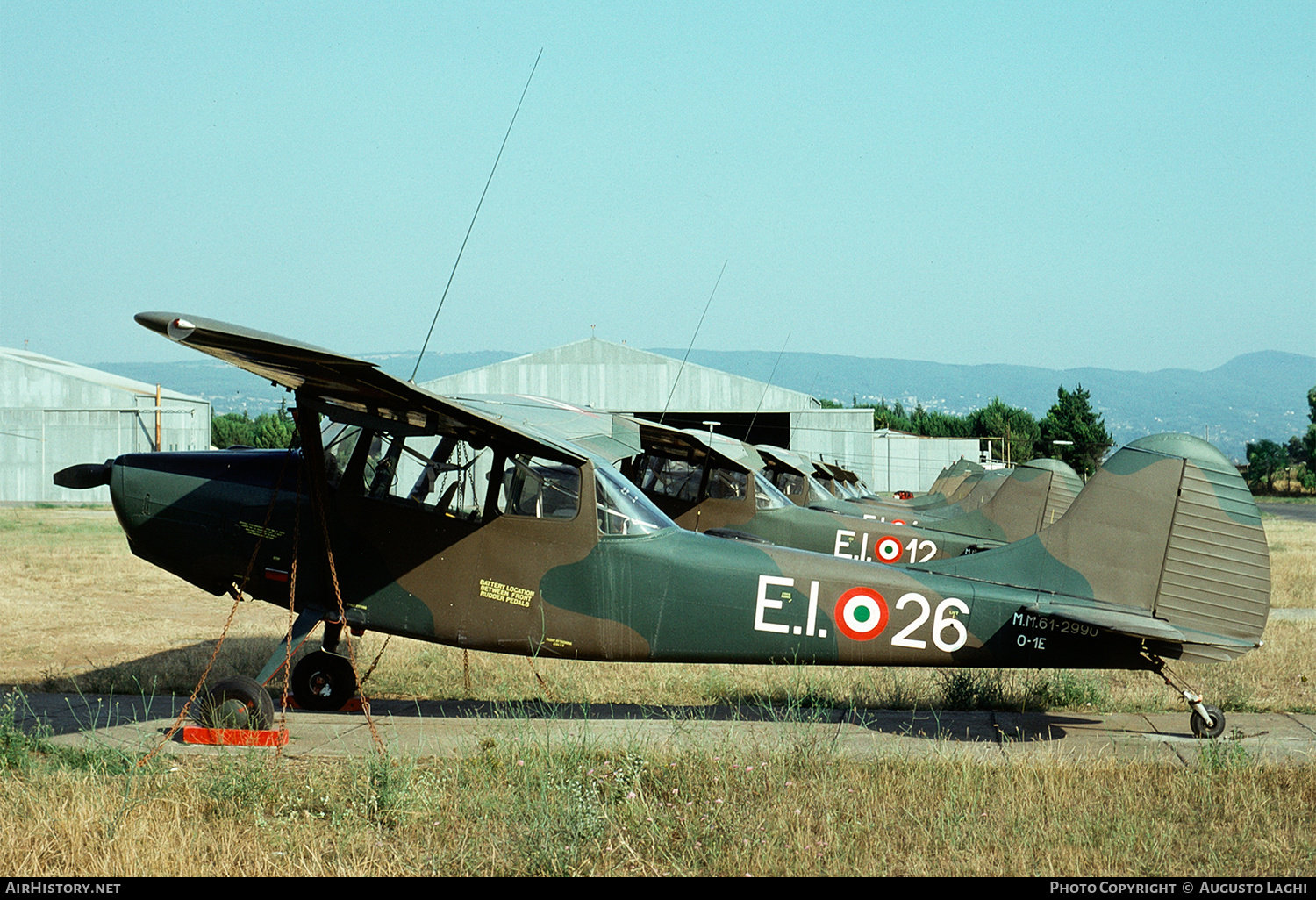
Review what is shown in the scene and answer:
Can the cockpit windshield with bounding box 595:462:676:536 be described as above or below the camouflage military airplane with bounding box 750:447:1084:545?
above

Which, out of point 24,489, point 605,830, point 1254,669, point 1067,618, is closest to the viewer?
point 605,830

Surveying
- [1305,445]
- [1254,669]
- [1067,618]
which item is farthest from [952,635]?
[1305,445]

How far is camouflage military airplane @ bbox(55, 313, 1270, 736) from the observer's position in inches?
287

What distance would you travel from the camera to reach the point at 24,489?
4369 centimetres

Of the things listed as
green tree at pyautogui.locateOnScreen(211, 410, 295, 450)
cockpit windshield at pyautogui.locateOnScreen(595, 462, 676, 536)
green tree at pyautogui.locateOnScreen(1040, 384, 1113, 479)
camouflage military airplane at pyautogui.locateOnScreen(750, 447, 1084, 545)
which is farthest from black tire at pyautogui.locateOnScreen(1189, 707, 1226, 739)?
green tree at pyautogui.locateOnScreen(211, 410, 295, 450)

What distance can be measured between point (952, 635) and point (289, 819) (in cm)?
456

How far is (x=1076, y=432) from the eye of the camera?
72125 millimetres

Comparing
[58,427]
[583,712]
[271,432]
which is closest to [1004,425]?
[271,432]

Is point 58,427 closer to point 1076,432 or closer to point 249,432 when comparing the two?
point 1076,432

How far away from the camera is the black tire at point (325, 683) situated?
8211 millimetres

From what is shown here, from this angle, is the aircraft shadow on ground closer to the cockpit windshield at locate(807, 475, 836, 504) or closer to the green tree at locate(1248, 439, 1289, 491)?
the cockpit windshield at locate(807, 475, 836, 504)

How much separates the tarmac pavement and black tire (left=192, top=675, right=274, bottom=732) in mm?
222

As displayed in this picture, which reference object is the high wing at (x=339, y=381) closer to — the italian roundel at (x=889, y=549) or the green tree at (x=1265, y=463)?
the italian roundel at (x=889, y=549)

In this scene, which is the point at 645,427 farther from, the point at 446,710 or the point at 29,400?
the point at 29,400
